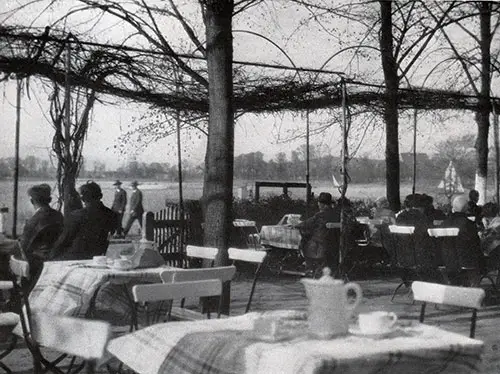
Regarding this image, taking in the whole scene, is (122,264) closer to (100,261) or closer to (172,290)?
(100,261)

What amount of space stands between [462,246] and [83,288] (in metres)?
4.44

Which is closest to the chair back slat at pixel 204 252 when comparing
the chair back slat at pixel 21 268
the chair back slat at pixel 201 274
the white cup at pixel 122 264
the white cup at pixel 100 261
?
the white cup at pixel 122 264

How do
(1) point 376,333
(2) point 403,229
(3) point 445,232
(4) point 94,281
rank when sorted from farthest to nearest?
1. (2) point 403,229
2. (3) point 445,232
3. (4) point 94,281
4. (1) point 376,333

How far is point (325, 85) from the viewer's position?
10117mm

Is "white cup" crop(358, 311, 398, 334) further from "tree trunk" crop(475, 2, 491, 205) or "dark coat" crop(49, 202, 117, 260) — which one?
"tree trunk" crop(475, 2, 491, 205)

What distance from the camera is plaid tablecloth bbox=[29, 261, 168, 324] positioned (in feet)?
19.1

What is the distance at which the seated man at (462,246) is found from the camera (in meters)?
8.45

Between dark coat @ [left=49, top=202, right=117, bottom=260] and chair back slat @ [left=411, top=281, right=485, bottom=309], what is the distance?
13.0ft

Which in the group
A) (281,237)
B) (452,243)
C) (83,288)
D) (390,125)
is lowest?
(281,237)

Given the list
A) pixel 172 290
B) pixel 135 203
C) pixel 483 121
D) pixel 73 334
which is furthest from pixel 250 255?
pixel 135 203

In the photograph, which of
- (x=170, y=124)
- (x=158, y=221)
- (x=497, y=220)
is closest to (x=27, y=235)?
(x=158, y=221)

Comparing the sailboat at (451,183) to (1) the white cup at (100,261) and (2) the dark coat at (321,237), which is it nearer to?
(2) the dark coat at (321,237)

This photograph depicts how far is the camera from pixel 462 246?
8492 millimetres

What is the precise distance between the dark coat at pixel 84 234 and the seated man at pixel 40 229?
0.26 metres
